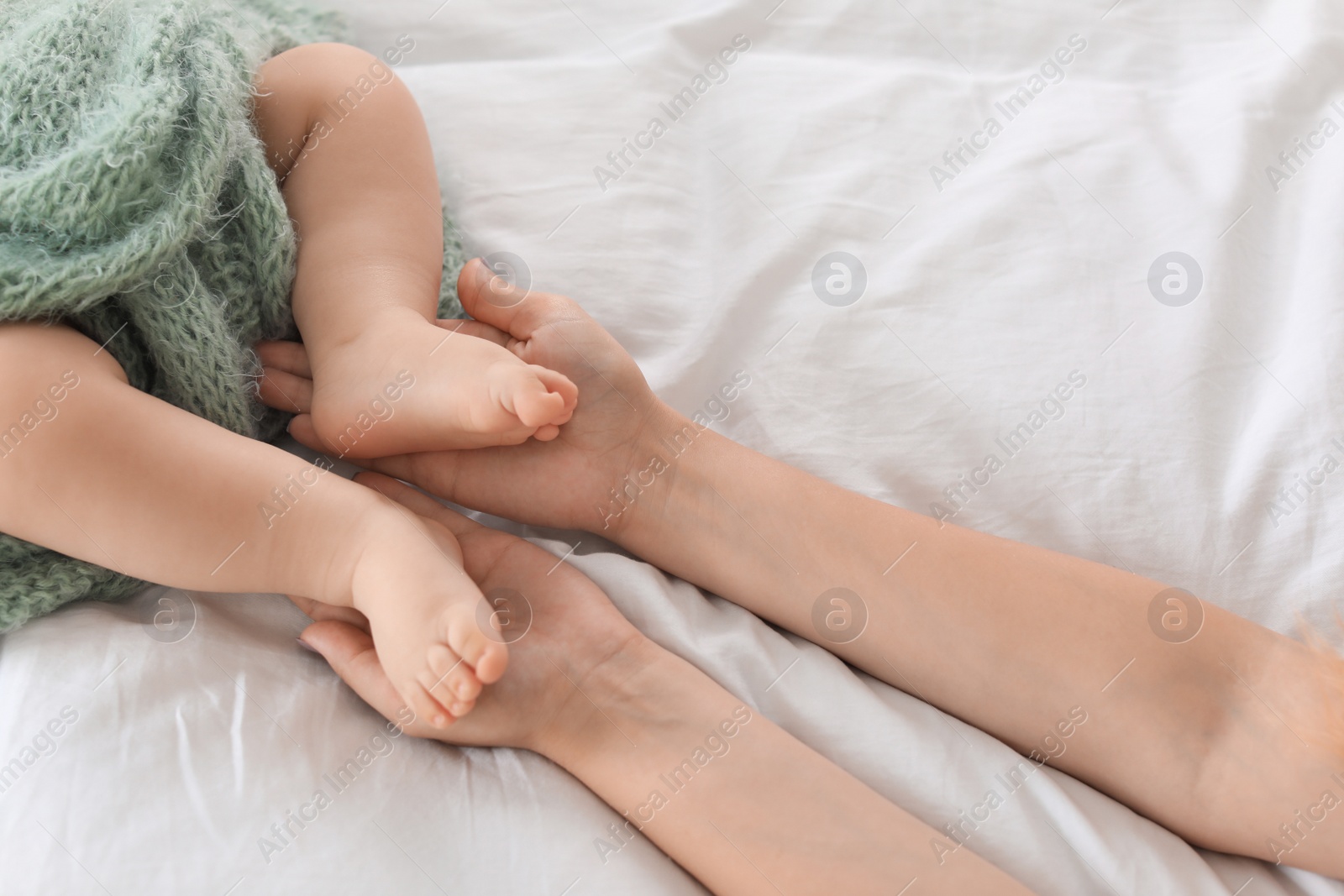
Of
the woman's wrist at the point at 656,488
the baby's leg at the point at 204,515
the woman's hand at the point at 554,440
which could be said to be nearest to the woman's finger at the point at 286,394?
the woman's hand at the point at 554,440

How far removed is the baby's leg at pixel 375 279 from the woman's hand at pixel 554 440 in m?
0.04

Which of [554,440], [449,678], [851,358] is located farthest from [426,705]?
[851,358]

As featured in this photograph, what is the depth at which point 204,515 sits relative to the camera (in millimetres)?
696

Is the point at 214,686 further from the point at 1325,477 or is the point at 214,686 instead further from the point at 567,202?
the point at 1325,477

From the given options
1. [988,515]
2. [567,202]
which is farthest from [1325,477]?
[567,202]

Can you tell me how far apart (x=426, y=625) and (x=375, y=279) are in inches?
13.8

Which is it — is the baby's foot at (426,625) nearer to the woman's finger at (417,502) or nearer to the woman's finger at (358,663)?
the woman's finger at (358,663)

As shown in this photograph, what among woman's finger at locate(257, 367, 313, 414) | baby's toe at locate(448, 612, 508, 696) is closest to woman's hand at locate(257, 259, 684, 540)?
woman's finger at locate(257, 367, 313, 414)

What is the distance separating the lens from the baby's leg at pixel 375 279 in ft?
2.50

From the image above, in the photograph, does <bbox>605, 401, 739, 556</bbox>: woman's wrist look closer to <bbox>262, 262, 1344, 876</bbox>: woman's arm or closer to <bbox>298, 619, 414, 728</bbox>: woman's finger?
<bbox>262, 262, 1344, 876</bbox>: woman's arm

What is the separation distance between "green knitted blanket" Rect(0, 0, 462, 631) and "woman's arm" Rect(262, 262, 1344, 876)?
0.09 m

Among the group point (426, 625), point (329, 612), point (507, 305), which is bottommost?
point (329, 612)

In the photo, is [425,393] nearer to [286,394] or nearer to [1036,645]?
[286,394]

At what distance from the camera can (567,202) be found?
1.01 meters
